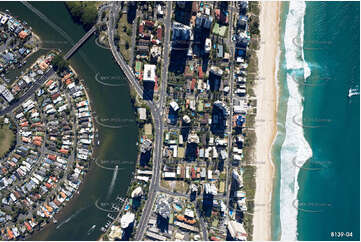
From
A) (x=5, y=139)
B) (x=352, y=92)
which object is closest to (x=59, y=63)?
(x=5, y=139)

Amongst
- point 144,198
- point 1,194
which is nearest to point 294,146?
point 144,198

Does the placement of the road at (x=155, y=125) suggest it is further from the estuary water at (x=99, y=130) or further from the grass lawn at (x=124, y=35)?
the estuary water at (x=99, y=130)

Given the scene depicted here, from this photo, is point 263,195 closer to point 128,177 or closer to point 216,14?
point 128,177

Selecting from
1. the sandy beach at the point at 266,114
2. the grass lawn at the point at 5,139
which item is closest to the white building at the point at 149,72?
the sandy beach at the point at 266,114

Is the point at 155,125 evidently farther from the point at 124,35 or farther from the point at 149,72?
the point at 124,35

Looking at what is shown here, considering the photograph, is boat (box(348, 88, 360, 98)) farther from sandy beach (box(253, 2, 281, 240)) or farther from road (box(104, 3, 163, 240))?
road (box(104, 3, 163, 240))

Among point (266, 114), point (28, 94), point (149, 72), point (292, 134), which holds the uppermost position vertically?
point (149, 72)

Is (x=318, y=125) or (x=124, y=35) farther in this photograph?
(x=318, y=125)
